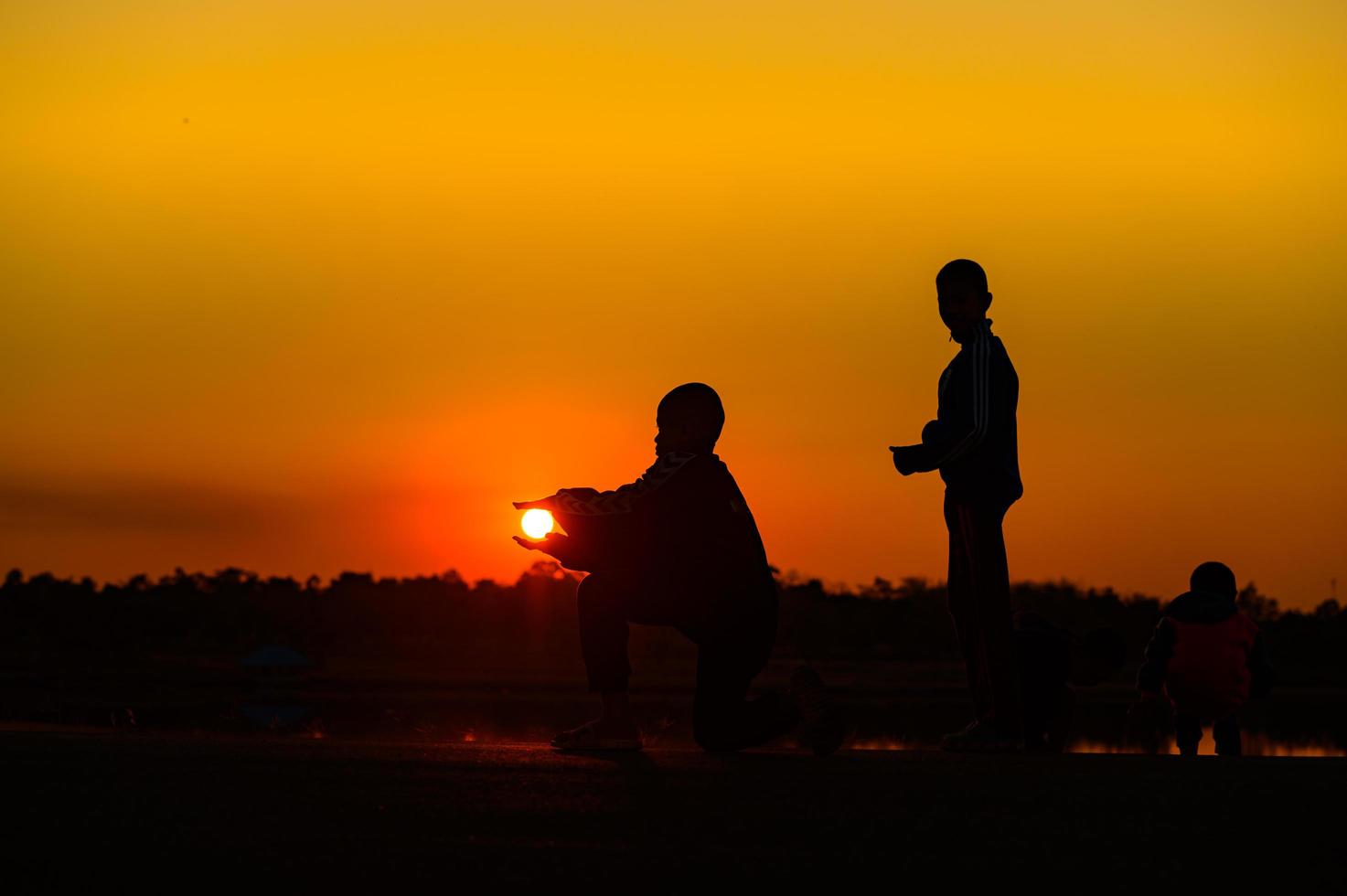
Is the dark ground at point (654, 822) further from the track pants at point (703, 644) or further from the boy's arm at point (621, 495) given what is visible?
the boy's arm at point (621, 495)

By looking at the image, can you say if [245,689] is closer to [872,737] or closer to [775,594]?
[872,737]

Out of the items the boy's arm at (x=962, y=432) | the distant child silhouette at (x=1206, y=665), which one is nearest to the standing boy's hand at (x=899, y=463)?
the boy's arm at (x=962, y=432)

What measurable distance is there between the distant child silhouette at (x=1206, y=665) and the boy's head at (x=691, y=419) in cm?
356

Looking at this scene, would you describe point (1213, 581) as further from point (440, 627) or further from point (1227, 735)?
point (440, 627)

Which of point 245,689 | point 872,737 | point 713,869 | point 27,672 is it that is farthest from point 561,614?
point 713,869

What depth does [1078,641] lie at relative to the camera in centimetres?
908

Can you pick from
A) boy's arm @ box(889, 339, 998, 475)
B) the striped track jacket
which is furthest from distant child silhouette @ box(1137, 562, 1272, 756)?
boy's arm @ box(889, 339, 998, 475)

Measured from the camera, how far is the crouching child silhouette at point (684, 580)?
8.01m

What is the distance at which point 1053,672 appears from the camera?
29.5 feet

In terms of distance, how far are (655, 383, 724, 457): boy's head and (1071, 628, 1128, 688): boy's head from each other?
2.05m

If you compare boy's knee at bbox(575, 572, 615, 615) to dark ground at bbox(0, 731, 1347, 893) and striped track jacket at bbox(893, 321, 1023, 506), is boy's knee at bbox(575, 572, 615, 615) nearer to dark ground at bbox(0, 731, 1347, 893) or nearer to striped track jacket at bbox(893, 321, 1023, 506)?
dark ground at bbox(0, 731, 1347, 893)

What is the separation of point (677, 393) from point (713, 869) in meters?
3.48

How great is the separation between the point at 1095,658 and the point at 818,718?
180 centimetres

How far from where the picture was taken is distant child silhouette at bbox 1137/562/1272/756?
1047cm
